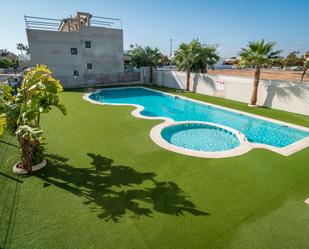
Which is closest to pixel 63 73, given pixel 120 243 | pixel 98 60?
pixel 98 60

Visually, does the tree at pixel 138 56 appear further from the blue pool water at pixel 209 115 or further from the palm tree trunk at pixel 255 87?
the palm tree trunk at pixel 255 87

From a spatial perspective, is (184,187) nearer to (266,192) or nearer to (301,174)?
(266,192)

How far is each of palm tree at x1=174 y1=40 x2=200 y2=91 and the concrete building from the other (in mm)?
11718

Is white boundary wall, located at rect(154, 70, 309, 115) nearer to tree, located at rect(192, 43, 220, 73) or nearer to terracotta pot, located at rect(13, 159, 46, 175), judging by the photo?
tree, located at rect(192, 43, 220, 73)

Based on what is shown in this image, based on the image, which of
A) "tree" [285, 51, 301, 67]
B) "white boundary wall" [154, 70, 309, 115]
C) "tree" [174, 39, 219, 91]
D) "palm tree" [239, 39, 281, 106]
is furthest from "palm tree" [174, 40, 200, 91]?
"tree" [285, 51, 301, 67]

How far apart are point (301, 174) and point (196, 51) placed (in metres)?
17.7

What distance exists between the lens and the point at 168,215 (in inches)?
208

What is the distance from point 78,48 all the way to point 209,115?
21.2 metres

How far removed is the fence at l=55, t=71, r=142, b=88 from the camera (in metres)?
26.9

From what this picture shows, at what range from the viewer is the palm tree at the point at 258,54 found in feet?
49.9

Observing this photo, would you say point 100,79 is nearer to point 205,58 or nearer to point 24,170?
point 205,58

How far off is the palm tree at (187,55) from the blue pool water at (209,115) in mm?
4015

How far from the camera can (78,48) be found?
2773 cm

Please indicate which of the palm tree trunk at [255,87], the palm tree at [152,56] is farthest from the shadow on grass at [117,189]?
the palm tree at [152,56]
